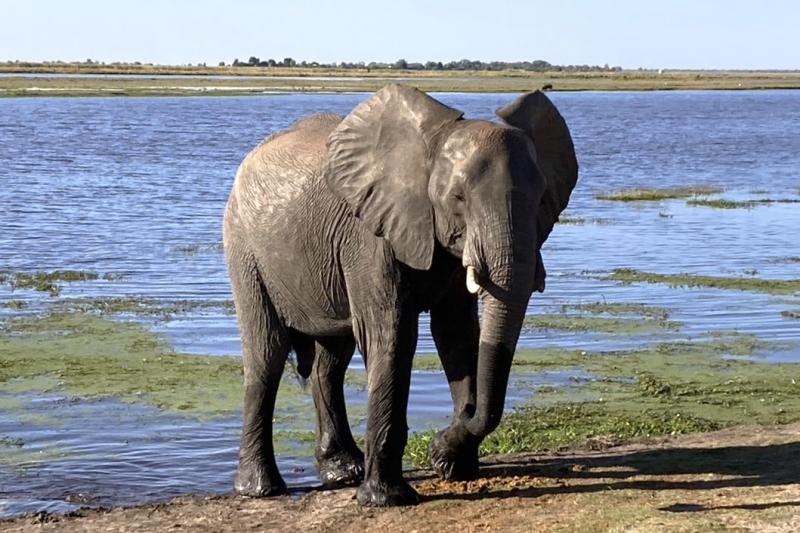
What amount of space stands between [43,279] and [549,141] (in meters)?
11.6

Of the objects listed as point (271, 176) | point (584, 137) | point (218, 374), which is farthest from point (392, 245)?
point (584, 137)

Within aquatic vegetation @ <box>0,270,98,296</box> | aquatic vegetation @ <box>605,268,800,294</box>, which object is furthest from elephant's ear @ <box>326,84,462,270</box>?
aquatic vegetation @ <box>605,268,800,294</box>

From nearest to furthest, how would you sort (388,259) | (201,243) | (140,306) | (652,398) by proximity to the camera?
1. (388,259)
2. (652,398)
3. (140,306)
4. (201,243)

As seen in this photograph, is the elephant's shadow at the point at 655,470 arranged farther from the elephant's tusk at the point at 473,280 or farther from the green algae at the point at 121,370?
the green algae at the point at 121,370

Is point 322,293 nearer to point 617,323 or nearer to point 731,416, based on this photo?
point 731,416

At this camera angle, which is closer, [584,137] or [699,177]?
[699,177]

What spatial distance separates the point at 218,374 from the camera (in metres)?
13.1

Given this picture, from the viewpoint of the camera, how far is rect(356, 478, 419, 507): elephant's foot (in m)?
8.66

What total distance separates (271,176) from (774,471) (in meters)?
3.59

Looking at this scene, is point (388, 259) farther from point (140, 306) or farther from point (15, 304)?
point (15, 304)

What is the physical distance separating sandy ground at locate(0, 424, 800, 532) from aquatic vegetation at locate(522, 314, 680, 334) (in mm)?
5273

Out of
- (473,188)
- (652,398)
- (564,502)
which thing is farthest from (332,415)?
(652,398)

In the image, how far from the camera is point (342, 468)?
977 centimetres

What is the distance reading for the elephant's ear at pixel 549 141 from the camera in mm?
8578
